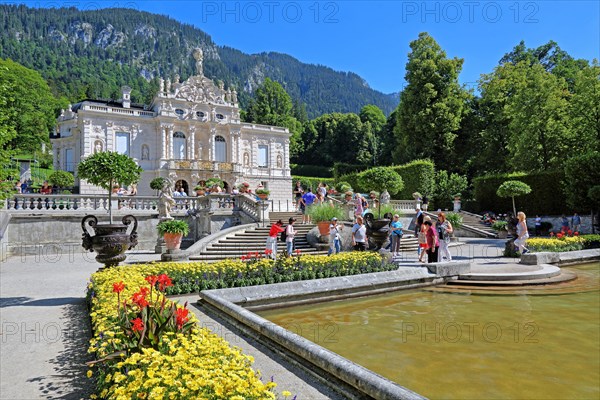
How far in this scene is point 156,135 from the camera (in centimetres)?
3925

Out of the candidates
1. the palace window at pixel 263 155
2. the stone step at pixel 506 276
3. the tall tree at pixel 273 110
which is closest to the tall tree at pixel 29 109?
the palace window at pixel 263 155

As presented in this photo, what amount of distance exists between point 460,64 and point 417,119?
24.9 feet

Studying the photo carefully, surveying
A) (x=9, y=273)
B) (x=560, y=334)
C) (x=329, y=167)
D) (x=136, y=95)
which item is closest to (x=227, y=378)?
(x=560, y=334)

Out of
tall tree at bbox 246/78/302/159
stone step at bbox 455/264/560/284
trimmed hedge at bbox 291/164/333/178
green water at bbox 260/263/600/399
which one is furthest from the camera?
tall tree at bbox 246/78/302/159

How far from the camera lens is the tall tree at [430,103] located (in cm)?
3825

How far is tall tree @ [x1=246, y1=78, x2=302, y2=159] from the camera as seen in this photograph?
213 feet

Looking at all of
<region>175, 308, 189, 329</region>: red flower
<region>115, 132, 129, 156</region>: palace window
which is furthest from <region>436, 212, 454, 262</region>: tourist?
<region>115, 132, 129, 156</region>: palace window

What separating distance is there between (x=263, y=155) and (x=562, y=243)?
34.2 meters

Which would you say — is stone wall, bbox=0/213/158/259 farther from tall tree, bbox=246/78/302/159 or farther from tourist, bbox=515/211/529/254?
tall tree, bbox=246/78/302/159

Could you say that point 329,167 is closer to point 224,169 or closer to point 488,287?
point 224,169

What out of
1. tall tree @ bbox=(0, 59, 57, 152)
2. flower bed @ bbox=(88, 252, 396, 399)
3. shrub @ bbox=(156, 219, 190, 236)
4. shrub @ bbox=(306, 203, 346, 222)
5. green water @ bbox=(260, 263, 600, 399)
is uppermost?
tall tree @ bbox=(0, 59, 57, 152)

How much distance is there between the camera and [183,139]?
133ft

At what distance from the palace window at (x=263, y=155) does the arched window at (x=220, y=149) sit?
417cm

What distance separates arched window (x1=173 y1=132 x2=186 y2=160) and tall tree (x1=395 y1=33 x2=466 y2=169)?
2267cm
